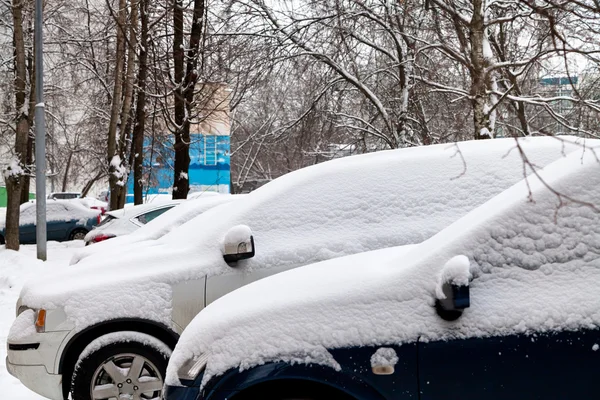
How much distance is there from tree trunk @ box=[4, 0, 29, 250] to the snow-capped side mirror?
15715mm

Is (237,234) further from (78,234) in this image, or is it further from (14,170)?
(78,234)

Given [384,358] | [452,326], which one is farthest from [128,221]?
[452,326]

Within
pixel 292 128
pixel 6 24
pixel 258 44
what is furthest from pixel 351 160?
pixel 6 24

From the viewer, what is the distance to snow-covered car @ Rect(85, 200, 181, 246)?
1207cm

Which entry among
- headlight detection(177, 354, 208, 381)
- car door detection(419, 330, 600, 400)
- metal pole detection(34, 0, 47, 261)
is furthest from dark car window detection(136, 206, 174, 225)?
car door detection(419, 330, 600, 400)

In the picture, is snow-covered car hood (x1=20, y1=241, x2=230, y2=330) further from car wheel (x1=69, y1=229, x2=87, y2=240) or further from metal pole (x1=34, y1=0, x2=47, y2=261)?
car wheel (x1=69, y1=229, x2=87, y2=240)

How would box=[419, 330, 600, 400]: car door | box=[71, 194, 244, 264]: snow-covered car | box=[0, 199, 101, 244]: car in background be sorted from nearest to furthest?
box=[419, 330, 600, 400]: car door → box=[71, 194, 244, 264]: snow-covered car → box=[0, 199, 101, 244]: car in background

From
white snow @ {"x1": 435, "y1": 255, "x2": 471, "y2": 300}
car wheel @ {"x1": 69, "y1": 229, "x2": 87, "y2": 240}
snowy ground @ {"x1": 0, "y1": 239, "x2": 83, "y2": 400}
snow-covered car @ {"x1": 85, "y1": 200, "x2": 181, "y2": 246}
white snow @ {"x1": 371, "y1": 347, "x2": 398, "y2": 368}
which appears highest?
white snow @ {"x1": 435, "y1": 255, "x2": 471, "y2": 300}

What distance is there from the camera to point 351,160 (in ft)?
18.9

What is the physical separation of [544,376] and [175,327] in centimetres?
272

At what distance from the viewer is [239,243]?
4.90 m

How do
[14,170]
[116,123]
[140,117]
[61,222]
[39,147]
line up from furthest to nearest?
[61,222]
[140,117]
[116,123]
[14,170]
[39,147]

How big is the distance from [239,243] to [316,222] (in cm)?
66

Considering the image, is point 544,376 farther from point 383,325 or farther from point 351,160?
point 351,160
